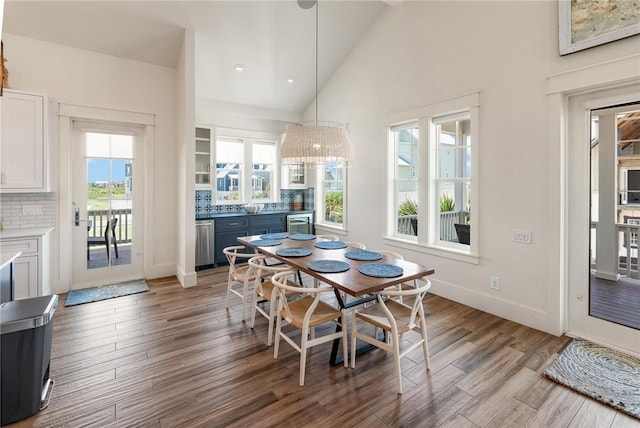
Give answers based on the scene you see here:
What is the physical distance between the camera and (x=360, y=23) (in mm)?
4586

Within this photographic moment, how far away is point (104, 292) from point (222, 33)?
3.79 m

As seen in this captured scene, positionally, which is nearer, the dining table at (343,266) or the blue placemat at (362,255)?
the dining table at (343,266)

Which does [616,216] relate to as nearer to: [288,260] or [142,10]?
[288,260]

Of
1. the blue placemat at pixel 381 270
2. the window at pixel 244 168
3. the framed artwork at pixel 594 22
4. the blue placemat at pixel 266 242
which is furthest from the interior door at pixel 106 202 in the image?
the framed artwork at pixel 594 22

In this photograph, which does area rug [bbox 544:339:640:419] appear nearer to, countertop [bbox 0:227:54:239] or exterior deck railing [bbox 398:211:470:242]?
exterior deck railing [bbox 398:211:470:242]

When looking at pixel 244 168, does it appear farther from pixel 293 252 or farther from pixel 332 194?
pixel 293 252

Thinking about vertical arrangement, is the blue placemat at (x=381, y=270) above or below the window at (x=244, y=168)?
below

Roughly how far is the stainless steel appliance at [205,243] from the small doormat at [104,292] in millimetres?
903

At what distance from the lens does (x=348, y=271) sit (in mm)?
2557

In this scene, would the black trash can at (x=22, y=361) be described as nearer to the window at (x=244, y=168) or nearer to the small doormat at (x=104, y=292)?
the small doormat at (x=104, y=292)

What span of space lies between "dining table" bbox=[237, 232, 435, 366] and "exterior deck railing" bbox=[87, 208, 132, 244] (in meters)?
2.08

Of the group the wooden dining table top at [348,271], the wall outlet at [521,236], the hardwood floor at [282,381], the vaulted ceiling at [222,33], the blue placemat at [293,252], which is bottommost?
the hardwood floor at [282,381]

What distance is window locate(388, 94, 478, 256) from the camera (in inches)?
146

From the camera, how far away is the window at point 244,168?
5.83 m
